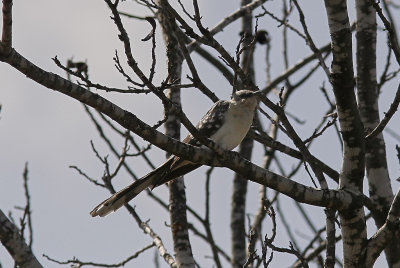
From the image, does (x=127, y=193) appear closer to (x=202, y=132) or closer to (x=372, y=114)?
(x=202, y=132)

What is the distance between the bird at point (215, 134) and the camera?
4809 mm

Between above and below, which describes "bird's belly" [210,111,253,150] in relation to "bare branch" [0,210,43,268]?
above

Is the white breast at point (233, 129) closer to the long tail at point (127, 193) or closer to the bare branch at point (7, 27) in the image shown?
the long tail at point (127, 193)

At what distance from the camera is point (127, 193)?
15.5ft

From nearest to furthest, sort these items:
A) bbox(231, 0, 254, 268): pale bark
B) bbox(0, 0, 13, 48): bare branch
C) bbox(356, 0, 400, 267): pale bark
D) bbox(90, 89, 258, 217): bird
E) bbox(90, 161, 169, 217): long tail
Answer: bbox(0, 0, 13, 48): bare branch < bbox(90, 161, 169, 217): long tail < bbox(90, 89, 258, 217): bird < bbox(356, 0, 400, 267): pale bark < bbox(231, 0, 254, 268): pale bark

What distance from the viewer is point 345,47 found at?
13.5 feet

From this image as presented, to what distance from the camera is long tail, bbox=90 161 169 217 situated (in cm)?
461

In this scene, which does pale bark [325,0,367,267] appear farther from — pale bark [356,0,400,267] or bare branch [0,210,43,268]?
bare branch [0,210,43,268]

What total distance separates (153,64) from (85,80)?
0.39 meters

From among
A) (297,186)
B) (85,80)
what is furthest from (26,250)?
(297,186)

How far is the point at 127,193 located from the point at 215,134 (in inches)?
41.2

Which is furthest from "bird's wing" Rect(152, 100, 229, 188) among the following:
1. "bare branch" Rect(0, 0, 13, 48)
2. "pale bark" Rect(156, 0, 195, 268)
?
"bare branch" Rect(0, 0, 13, 48)

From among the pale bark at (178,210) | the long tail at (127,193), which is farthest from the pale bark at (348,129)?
the pale bark at (178,210)

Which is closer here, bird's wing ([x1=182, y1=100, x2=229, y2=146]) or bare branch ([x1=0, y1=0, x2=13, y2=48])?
bare branch ([x1=0, y1=0, x2=13, y2=48])
